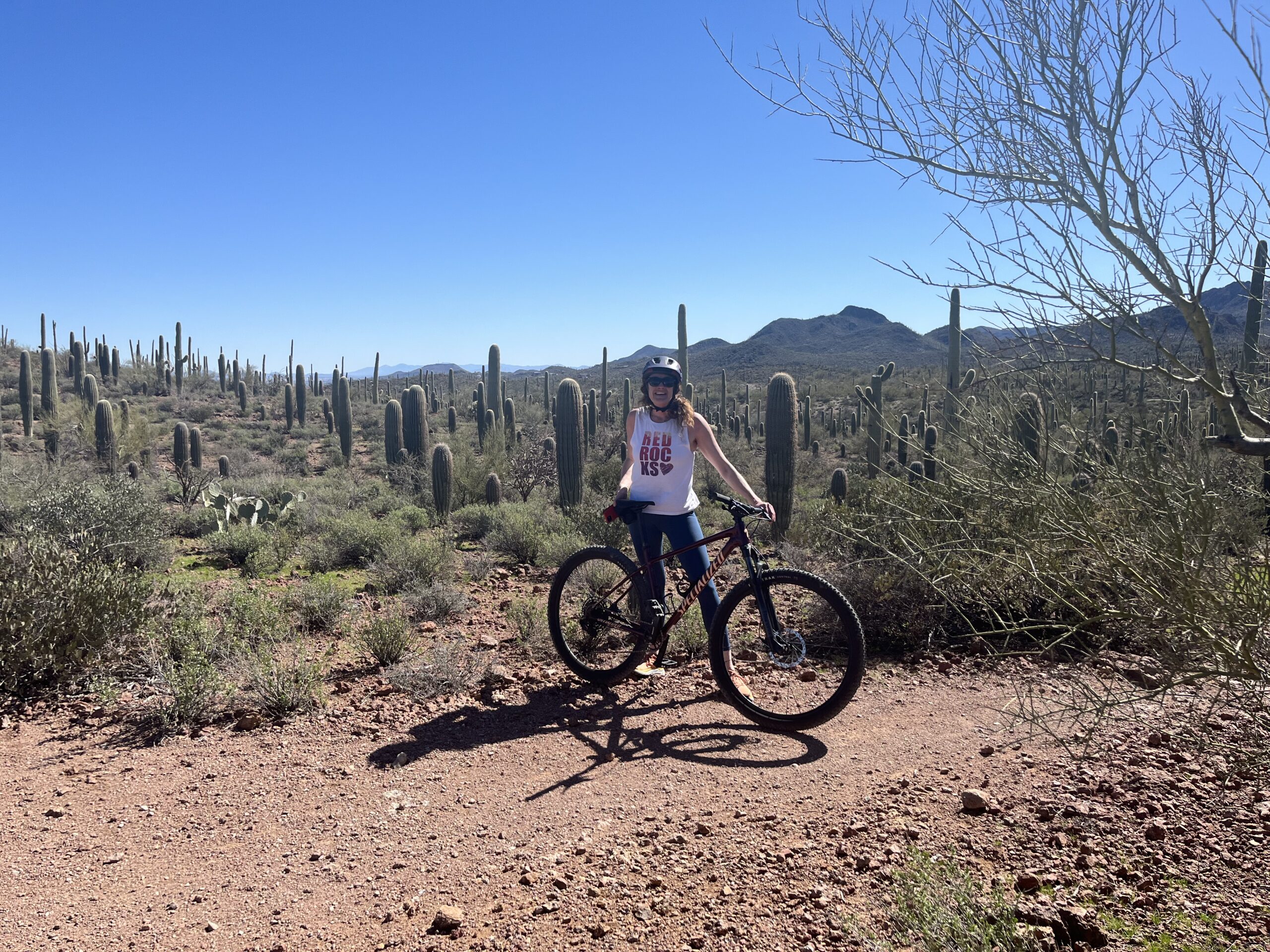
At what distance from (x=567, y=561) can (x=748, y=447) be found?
18.5 metres

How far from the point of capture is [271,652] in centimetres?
541

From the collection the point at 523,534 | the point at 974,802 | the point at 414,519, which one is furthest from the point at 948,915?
the point at 414,519

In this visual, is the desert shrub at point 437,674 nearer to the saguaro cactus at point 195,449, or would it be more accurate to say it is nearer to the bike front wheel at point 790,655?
the bike front wheel at point 790,655

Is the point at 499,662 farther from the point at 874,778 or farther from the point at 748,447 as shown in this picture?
the point at 748,447

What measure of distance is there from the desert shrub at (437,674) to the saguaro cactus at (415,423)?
1152 cm

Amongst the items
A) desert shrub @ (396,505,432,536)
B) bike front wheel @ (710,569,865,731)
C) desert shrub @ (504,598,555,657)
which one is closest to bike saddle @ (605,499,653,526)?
bike front wheel @ (710,569,865,731)

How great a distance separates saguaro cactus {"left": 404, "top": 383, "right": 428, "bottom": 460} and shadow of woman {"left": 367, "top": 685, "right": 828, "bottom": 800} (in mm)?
12273

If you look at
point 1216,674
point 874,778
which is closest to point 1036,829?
point 874,778

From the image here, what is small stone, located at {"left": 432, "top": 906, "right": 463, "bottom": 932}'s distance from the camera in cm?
256

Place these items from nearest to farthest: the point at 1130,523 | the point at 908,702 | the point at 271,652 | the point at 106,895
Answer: the point at 106,895 → the point at 1130,523 → the point at 908,702 → the point at 271,652

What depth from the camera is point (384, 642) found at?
5.43 metres

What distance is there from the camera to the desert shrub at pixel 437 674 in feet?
15.9

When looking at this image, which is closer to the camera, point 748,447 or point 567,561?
point 567,561

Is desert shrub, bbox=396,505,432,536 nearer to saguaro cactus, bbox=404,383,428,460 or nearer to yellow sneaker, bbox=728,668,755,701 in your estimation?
saguaro cactus, bbox=404,383,428,460
